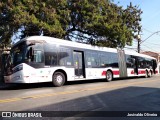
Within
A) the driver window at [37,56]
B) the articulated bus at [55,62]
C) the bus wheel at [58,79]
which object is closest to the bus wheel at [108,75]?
the articulated bus at [55,62]

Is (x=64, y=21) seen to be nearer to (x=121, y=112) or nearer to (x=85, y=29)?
(x=85, y=29)

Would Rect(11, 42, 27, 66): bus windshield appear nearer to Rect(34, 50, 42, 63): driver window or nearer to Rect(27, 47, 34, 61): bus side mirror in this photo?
Rect(27, 47, 34, 61): bus side mirror

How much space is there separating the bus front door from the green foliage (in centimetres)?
281

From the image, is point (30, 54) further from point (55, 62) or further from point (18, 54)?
point (55, 62)

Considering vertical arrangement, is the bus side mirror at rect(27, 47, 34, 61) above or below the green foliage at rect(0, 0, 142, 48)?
below

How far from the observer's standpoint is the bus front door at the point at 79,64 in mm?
20531

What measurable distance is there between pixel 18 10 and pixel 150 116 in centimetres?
1419

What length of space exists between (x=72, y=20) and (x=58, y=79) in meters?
9.43

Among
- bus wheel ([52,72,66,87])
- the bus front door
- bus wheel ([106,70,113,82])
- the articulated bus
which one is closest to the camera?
the articulated bus

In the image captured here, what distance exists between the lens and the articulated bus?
56.3 ft

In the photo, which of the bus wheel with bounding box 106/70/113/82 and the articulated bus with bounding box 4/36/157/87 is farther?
the bus wheel with bounding box 106/70/113/82

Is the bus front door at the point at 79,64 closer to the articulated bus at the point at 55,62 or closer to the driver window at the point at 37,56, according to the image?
the articulated bus at the point at 55,62

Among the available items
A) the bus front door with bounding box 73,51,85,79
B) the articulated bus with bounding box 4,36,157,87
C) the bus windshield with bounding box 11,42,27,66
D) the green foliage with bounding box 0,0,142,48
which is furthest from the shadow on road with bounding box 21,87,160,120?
the green foliage with bounding box 0,0,142,48

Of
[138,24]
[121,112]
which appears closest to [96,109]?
[121,112]
